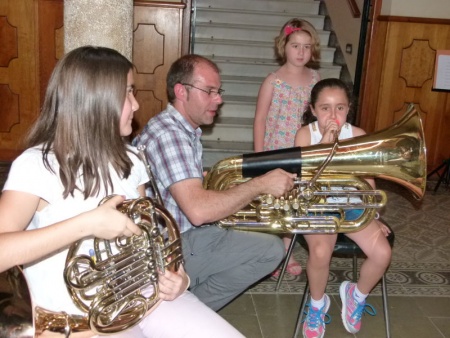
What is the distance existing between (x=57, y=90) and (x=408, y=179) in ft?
4.58

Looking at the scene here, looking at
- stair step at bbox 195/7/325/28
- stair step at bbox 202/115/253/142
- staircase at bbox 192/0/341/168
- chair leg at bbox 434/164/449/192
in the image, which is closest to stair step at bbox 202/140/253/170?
staircase at bbox 192/0/341/168

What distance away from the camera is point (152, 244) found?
5.10ft

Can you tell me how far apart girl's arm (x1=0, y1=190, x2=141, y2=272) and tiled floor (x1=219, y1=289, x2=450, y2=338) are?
1.47m

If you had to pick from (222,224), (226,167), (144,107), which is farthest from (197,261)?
(144,107)

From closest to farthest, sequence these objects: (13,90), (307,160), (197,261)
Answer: (307,160) → (197,261) → (13,90)

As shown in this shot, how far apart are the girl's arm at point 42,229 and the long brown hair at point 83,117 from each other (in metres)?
0.15

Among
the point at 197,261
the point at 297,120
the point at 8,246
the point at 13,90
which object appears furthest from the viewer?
the point at 13,90

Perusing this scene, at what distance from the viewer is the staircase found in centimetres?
564

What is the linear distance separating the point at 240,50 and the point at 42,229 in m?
4.99

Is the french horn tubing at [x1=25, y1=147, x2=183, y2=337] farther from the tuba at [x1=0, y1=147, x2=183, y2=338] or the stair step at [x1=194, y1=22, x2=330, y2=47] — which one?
the stair step at [x1=194, y1=22, x2=330, y2=47]

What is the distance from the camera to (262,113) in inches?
136

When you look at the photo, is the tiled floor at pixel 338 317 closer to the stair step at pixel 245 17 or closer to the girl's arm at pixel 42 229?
the girl's arm at pixel 42 229

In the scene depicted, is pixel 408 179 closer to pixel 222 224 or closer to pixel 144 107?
pixel 222 224

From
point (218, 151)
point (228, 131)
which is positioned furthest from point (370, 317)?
point (228, 131)
